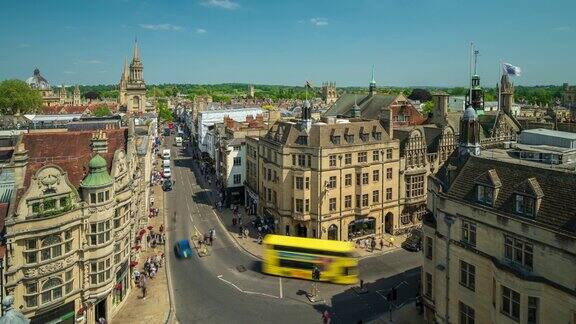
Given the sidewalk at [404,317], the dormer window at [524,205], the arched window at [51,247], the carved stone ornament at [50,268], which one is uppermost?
the dormer window at [524,205]

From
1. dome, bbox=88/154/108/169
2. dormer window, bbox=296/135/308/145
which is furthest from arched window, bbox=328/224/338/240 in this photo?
dome, bbox=88/154/108/169

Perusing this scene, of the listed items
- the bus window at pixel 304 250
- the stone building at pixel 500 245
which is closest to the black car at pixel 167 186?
the bus window at pixel 304 250

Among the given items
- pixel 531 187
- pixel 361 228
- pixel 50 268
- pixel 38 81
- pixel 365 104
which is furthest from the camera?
pixel 38 81

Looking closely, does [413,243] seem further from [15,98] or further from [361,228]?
[15,98]

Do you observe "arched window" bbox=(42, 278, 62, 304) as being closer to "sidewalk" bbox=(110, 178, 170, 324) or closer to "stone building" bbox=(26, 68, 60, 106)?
"sidewalk" bbox=(110, 178, 170, 324)

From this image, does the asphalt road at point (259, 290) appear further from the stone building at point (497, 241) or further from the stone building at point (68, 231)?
the stone building at point (497, 241)

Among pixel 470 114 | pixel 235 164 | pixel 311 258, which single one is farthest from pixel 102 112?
pixel 470 114
